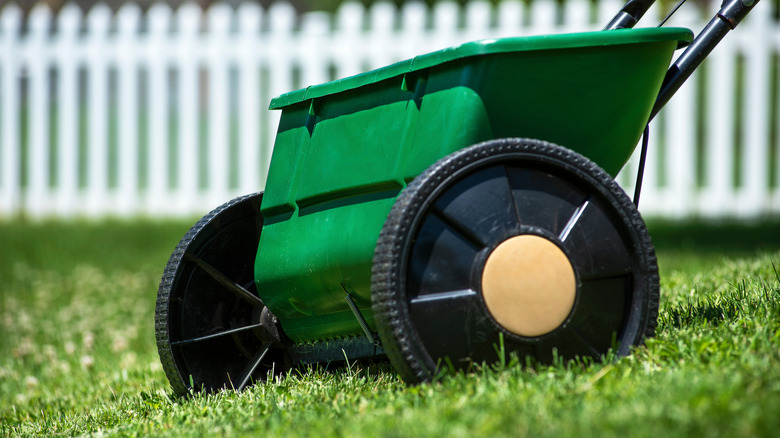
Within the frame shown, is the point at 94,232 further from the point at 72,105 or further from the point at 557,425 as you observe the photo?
the point at 557,425

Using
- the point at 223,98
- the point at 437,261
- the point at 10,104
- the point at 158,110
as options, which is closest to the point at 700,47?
the point at 437,261

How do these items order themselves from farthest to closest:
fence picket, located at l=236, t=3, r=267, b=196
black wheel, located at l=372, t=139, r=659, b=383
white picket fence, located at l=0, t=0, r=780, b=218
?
fence picket, located at l=236, t=3, r=267, b=196, white picket fence, located at l=0, t=0, r=780, b=218, black wheel, located at l=372, t=139, r=659, b=383

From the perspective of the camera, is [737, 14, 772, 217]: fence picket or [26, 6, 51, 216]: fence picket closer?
[737, 14, 772, 217]: fence picket

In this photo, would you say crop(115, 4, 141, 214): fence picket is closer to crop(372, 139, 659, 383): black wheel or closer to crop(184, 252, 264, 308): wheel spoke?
crop(184, 252, 264, 308): wheel spoke

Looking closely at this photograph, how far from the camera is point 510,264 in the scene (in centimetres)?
222

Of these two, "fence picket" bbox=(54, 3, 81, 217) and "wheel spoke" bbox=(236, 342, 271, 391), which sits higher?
"fence picket" bbox=(54, 3, 81, 217)

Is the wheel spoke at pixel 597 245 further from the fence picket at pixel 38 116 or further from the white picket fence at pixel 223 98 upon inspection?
the fence picket at pixel 38 116

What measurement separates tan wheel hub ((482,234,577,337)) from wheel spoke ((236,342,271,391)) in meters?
1.11

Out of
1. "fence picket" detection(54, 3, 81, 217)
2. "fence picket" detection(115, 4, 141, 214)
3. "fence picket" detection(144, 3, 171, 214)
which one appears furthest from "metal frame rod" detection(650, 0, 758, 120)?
"fence picket" detection(54, 3, 81, 217)

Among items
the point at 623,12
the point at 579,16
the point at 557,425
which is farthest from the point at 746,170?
the point at 557,425

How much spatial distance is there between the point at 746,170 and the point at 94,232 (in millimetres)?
5368

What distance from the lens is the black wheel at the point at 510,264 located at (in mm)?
2186

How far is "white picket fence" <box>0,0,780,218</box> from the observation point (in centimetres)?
736

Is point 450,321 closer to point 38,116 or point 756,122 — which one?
point 756,122
